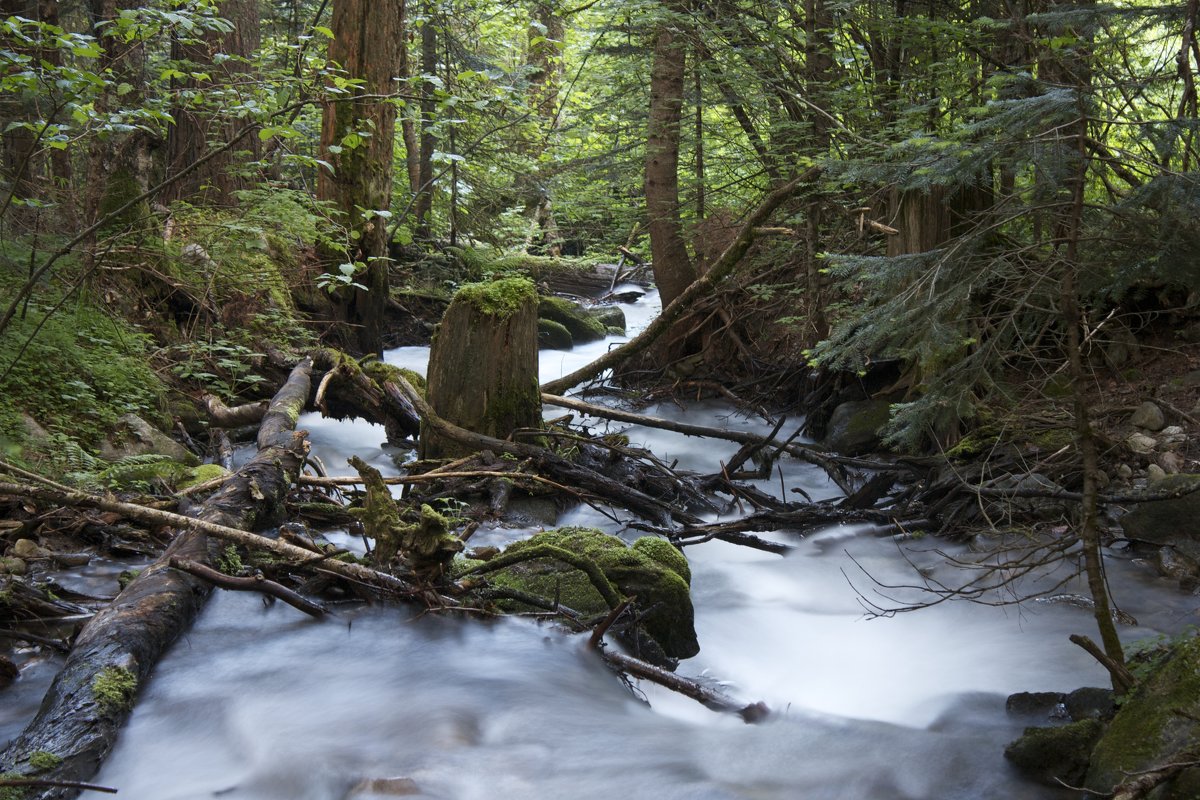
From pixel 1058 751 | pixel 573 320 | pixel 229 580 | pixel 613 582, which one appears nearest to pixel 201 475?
pixel 229 580

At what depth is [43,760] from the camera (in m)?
2.63

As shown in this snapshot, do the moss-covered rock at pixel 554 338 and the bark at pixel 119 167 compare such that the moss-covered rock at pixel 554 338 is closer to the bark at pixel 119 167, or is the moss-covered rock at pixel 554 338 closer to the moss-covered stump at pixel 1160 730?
the bark at pixel 119 167

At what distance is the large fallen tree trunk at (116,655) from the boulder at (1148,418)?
19.8 ft

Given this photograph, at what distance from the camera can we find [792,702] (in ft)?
13.7

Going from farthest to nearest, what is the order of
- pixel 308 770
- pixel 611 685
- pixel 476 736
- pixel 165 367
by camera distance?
pixel 165 367
pixel 611 685
pixel 476 736
pixel 308 770

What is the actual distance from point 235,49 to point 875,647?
1155 centimetres

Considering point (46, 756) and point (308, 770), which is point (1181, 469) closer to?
point (308, 770)

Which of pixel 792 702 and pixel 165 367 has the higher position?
pixel 165 367

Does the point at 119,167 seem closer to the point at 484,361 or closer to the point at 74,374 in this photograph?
the point at 74,374

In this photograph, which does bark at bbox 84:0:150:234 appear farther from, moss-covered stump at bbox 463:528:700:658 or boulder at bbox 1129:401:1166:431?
boulder at bbox 1129:401:1166:431

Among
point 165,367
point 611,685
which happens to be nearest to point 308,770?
point 611,685

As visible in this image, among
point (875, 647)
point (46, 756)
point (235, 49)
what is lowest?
point (875, 647)

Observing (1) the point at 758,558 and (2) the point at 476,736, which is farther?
(1) the point at 758,558

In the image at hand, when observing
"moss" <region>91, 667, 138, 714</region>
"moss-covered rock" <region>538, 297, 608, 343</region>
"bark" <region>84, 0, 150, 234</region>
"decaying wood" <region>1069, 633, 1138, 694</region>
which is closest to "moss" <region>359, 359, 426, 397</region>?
"bark" <region>84, 0, 150, 234</region>
